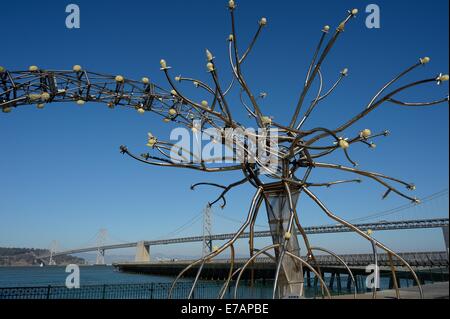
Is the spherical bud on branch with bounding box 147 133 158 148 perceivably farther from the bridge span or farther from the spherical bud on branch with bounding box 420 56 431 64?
the bridge span

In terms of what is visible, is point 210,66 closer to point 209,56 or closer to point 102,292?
point 209,56

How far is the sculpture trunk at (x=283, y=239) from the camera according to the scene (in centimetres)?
643

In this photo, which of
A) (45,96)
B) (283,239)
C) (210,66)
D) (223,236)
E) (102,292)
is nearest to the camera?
(210,66)

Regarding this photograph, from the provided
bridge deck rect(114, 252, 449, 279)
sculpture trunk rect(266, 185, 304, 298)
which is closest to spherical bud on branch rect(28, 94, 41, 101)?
sculpture trunk rect(266, 185, 304, 298)

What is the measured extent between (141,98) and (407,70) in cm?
546

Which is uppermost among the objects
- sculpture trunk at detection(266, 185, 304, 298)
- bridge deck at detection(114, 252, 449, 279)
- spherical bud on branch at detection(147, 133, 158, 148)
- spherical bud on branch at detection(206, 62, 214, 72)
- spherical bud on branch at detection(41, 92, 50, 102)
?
spherical bud on branch at detection(41, 92, 50, 102)

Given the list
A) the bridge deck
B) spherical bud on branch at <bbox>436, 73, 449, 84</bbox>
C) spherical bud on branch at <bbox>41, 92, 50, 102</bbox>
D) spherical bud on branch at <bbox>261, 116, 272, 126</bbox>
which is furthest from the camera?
the bridge deck

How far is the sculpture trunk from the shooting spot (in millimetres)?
6430

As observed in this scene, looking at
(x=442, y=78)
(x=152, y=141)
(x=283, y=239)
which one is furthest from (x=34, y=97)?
(x=442, y=78)

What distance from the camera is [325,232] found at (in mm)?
84375

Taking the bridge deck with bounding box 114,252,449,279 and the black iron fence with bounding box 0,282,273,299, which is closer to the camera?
the black iron fence with bounding box 0,282,273,299

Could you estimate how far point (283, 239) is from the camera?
21.0 feet

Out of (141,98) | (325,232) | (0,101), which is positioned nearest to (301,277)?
(141,98)
